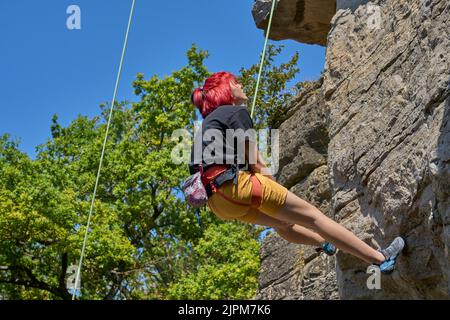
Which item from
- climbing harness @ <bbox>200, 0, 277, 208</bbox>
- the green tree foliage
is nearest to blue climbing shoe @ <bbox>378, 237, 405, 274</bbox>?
climbing harness @ <bbox>200, 0, 277, 208</bbox>

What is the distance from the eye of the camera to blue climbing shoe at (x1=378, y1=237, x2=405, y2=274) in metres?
5.55

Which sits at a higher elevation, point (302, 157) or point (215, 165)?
point (302, 157)

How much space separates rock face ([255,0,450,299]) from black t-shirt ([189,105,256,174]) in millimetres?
1238

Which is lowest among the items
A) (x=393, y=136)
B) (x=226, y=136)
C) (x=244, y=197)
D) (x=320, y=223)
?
(x=320, y=223)

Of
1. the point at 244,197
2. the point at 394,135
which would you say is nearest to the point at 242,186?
the point at 244,197

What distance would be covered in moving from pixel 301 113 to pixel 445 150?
5.49m

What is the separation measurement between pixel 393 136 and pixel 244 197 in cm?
141

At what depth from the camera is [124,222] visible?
23.9 meters

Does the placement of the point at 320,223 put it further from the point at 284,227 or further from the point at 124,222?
the point at 124,222

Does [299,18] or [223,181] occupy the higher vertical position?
[299,18]

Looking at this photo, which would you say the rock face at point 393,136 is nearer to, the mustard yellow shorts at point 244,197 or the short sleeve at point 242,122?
the mustard yellow shorts at point 244,197
